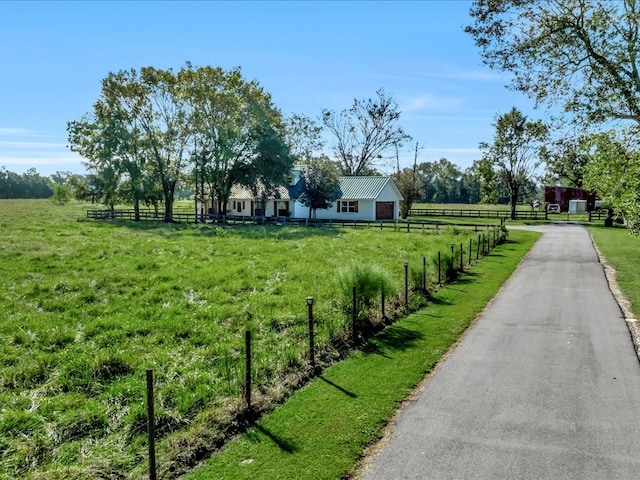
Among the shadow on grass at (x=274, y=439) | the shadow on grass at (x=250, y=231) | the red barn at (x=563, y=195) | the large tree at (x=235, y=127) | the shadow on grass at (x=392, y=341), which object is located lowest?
the shadow on grass at (x=274, y=439)

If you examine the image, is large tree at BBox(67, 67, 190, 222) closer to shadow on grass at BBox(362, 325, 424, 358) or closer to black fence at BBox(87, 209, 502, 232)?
black fence at BBox(87, 209, 502, 232)

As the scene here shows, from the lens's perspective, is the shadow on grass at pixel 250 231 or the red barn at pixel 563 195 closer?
the shadow on grass at pixel 250 231

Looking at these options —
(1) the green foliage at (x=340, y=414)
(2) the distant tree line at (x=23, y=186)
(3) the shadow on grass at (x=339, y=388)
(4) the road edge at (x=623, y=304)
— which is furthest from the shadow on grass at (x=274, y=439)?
(2) the distant tree line at (x=23, y=186)

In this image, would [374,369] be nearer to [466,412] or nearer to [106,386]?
[466,412]

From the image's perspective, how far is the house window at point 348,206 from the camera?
159 ft

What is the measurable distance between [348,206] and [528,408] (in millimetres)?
43028

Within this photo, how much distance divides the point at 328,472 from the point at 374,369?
120 inches

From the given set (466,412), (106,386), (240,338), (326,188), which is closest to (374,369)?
(466,412)

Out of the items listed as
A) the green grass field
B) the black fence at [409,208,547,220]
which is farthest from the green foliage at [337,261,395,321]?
the black fence at [409,208,547,220]

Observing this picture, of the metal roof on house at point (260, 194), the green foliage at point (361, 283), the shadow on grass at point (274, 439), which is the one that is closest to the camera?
the shadow on grass at point (274, 439)

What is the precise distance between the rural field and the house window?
3014 cm

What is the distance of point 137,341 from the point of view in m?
8.80

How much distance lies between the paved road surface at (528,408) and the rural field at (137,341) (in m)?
2.09

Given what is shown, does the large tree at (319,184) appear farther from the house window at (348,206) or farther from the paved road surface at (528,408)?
the paved road surface at (528,408)
